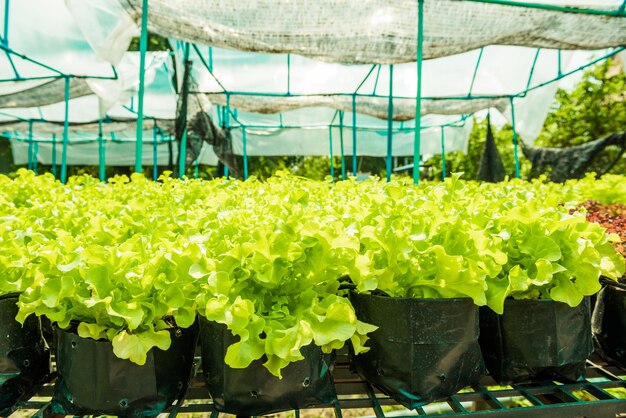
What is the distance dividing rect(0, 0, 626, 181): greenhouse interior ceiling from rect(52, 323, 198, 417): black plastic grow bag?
271cm

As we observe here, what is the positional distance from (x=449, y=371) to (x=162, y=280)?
0.72m

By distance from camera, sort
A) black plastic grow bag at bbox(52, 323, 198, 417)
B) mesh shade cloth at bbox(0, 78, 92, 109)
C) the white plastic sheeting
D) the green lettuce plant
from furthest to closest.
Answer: the white plastic sheeting
mesh shade cloth at bbox(0, 78, 92, 109)
black plastic grow bag at bbox(52, 323, 198, 417)
the green lettuce plant

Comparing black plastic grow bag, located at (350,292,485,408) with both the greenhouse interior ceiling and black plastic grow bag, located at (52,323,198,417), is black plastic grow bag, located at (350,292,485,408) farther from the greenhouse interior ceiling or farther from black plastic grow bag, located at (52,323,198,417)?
the greenhouse interior ceiling

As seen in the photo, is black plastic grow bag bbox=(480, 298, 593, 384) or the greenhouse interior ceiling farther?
the greenhouse interior ceiling

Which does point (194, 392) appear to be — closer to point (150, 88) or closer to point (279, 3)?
point (279, 3)

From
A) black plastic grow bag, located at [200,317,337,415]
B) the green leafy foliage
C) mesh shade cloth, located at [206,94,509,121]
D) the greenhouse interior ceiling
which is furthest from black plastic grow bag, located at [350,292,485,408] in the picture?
mesh shade cloth, located at [206,94,509,121]

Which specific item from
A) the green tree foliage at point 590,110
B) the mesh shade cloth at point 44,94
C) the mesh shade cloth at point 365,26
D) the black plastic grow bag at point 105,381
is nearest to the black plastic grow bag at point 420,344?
the black plastic grow bag at point 105,381

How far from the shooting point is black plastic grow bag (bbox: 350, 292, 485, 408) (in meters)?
1.07

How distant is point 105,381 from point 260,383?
35cm

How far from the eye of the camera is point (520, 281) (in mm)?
1070


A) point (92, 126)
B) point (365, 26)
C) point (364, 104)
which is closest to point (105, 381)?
point (365, 26)

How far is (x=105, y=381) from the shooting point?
100cm

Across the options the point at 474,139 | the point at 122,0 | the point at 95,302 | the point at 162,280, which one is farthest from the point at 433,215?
the point at 474,139

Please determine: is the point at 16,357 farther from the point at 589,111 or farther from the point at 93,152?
the point at 93,152
